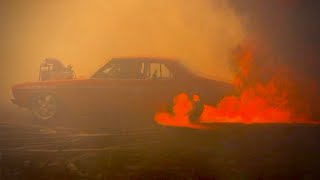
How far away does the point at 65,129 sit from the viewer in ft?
28.3

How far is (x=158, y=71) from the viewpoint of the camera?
28.8 ft

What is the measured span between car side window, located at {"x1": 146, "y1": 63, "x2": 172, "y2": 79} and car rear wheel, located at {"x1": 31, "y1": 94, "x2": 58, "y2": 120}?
196 cm

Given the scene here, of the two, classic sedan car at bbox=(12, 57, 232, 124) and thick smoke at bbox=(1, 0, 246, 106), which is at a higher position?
thick smoke at bbox=(1, 0, 246, 106)

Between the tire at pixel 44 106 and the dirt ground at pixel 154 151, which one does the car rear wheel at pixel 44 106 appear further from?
the dirt ground at pixel 154 151

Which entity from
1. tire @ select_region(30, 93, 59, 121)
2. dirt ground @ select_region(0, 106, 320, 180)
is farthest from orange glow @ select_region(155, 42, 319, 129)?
tire @ select_region(30, 93, 59, 121)

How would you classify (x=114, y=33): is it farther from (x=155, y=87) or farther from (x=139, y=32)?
(x=155, y=87)

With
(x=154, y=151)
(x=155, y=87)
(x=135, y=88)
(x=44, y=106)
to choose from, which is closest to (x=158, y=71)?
(x=155, y=87)

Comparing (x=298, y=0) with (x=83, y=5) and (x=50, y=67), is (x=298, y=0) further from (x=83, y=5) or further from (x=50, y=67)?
(x=50, y=67)

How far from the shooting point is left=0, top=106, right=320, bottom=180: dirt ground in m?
7.74

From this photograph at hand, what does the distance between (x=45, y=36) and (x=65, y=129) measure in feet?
6.19

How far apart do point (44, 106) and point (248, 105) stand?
13.2 feet

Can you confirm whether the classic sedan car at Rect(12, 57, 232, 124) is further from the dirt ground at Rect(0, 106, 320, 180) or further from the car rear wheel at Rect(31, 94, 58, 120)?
the dirt ground at Rect(0, 106, 320, 180)

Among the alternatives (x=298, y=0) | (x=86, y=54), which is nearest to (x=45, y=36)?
(x=86, y=54)

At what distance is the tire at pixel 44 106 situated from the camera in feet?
29.3
